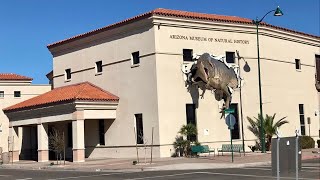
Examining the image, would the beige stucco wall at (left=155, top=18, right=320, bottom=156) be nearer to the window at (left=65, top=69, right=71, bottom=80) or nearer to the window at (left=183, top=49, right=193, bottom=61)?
the window at (left=183, top=49, right=193, bottom=61)

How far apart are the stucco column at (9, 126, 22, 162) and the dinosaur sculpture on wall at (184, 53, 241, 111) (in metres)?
15.3

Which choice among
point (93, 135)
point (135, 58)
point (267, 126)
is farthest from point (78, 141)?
point (267, 126)

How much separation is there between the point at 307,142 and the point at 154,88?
47.1 feet

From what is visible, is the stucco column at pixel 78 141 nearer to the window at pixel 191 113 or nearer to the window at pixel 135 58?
the window at pixel 135 58

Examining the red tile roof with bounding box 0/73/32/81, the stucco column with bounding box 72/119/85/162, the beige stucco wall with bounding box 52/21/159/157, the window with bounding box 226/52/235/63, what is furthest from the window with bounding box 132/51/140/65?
the red tile roof with bounding box 0/73/32/81

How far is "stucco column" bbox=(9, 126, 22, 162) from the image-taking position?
124ft

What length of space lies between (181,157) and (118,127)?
560cm

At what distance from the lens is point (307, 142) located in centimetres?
3803

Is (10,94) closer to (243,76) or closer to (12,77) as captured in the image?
(12,77)

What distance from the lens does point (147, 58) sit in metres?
32.3

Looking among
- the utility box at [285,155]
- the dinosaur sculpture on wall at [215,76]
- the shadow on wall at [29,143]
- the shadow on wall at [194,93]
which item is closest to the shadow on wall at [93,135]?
the shadow on wall at [194,93]

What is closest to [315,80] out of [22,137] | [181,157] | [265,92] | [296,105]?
[296,105]

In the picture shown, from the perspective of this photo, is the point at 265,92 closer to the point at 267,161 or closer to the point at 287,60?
the point at 287,60

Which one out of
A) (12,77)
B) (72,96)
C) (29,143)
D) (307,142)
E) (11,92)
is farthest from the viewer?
(12,77)
